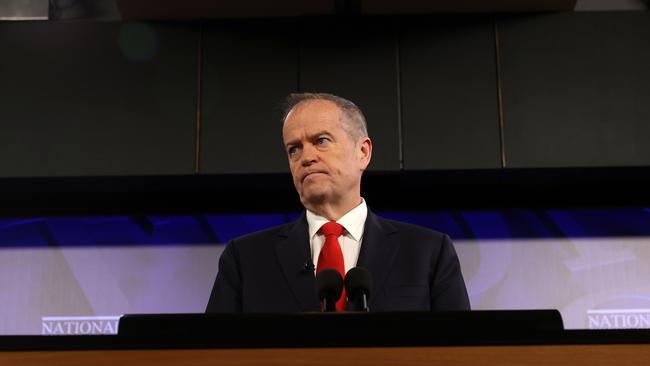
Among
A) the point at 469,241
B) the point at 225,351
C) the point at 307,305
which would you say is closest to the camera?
the point at 225,351

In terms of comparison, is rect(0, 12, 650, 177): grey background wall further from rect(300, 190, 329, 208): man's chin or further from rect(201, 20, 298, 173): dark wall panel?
rect(300, 190, 329, 208): man's chin

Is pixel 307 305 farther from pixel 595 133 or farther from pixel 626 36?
pixel 626 36

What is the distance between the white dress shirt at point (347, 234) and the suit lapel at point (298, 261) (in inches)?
0.8

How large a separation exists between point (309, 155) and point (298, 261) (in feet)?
0.80

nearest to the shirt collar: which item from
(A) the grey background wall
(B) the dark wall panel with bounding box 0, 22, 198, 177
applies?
(A) the grey background wall

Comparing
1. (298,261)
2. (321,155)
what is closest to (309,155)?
(321,155)

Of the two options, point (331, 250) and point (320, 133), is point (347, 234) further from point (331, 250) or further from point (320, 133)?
point (320, 133)

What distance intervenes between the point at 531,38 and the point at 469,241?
0.83 metres

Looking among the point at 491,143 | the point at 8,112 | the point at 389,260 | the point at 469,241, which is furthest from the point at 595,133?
the point at 8,112

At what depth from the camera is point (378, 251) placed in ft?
5.62

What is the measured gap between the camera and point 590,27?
2912 millimetres

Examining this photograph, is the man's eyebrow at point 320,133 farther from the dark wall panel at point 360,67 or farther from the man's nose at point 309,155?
the dark wall panel at point 360,67

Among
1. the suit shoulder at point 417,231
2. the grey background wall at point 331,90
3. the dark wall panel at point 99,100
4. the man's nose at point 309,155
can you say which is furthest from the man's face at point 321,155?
the dark wall panel at point 99,100

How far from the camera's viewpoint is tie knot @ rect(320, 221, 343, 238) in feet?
5.70
